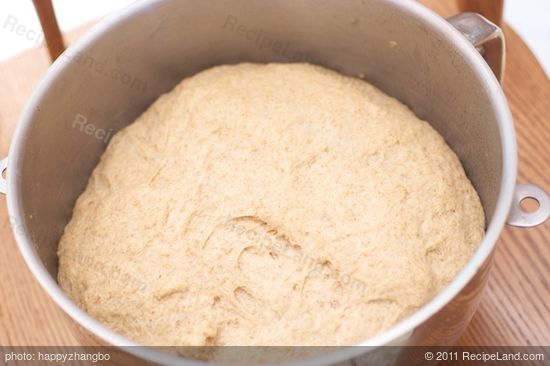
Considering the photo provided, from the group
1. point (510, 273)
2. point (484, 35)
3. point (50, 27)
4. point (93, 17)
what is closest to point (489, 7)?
point (484, 35)

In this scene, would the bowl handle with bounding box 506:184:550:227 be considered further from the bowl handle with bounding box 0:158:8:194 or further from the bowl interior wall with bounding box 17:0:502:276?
the bowl handle with bounding box 0:158:8:194

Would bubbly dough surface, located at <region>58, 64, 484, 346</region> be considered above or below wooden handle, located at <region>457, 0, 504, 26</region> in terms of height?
below

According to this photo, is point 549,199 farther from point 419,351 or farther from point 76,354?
point 76,354

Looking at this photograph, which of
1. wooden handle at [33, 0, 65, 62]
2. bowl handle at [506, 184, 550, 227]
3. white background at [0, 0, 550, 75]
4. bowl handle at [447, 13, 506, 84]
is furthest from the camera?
white background at [0, 0, 550, 75]

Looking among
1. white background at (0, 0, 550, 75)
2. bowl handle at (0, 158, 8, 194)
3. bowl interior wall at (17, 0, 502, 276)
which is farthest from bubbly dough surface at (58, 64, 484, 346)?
white background at (0, 0, 550, 75)

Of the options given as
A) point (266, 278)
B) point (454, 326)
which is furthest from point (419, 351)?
point (266, 278)

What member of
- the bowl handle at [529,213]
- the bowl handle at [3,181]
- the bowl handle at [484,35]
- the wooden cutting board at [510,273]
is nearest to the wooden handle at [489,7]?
the wooden cutting board at [510,273]

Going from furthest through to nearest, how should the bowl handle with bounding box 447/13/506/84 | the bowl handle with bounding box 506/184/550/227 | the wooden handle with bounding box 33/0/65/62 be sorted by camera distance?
the wooden handle with bounding box 33/0/65/62
the bowl handle with bounding box 447/13/506/84
the bowl handle with bounding box 506/184/550/227

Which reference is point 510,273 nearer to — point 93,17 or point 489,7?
point 489,7

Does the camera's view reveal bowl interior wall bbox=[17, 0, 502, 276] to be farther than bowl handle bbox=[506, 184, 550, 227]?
Yes
